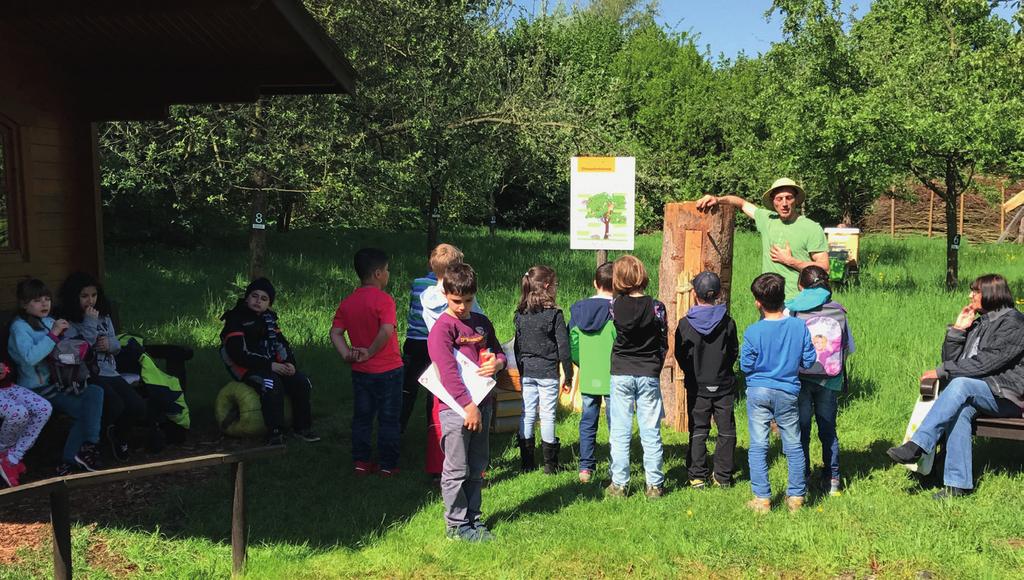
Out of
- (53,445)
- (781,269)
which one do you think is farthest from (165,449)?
(781,269)

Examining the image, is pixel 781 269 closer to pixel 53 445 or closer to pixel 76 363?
pixel 76 363

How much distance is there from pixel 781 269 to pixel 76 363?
5.31 meters

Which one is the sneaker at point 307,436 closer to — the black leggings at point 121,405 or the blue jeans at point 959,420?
the black leggings at point 121,405

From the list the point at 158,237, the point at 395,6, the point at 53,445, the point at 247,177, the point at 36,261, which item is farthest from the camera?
the point at 158,237

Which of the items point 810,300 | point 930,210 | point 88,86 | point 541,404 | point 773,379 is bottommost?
point 541,404

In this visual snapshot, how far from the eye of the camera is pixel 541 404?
6.02 meters

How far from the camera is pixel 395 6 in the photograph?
12.8 m

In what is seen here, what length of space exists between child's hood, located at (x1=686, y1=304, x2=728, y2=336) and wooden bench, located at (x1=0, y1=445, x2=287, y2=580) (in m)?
2.84

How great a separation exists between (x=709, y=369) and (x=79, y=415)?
436 centimetres

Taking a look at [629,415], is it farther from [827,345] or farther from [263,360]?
[263,360]

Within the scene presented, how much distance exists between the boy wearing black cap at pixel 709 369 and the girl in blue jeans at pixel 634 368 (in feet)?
0.84

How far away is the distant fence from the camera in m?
32.0

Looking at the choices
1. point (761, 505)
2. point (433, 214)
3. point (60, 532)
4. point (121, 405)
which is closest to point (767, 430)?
Result: point (761, 505)

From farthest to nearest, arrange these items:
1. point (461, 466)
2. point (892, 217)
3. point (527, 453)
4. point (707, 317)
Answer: point (892, 217) → point (527, 453) → point (707, 317) → point (461, 466)
